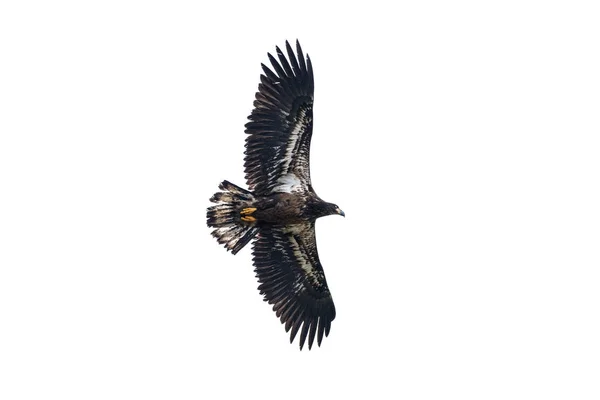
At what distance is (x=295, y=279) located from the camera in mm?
20203

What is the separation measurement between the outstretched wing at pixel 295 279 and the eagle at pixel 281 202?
2 centimetres

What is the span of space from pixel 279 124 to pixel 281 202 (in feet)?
4.07

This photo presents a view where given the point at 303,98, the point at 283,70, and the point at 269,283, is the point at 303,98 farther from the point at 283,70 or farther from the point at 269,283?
the point at 269,283

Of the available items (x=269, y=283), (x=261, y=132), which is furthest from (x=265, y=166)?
(x=269, y=283)

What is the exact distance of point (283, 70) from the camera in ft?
62.0

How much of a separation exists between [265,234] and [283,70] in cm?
276

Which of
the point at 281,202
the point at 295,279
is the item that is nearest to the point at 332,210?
the point at 281,202

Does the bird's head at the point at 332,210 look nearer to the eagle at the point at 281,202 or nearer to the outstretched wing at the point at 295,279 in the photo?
the eagle at the point at 281,202

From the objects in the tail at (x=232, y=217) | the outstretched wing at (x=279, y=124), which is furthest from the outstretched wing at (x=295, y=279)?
the outstretched wing at (x=279, y=124)

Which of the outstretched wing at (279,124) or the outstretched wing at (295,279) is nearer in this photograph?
the outstretched wing at (279,124)

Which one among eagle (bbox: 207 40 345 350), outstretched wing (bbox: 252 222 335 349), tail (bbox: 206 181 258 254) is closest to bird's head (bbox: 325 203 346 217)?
eagle (bbox: 207 40 345 350)

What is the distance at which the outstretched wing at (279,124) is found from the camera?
742 inches

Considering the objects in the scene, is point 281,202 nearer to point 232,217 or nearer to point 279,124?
point 232,217

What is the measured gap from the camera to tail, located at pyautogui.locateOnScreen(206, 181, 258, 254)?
1913 centimetres
